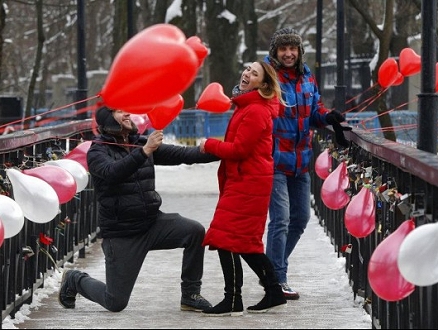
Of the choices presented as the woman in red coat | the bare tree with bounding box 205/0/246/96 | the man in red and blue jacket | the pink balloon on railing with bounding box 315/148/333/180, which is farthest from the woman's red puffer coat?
the bare tree with bounding box 205/0/246/96

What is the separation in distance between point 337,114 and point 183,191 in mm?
10620

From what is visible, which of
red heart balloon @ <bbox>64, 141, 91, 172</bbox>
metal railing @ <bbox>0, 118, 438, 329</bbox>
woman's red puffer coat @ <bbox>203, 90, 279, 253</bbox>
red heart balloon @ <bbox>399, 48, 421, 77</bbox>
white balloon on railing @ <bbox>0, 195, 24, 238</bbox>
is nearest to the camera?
metal railing @ <bbox>0, 118, 438, 329</bbox>

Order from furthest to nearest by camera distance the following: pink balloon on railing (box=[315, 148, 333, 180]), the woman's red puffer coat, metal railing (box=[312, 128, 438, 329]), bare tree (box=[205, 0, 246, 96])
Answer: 1. bare tree (box=[205, 0, 246, 96])
2. pink balloon on railing (box=[315, 148, 333, 180])
3. the woman's red puffer coat
4. metal railing (box=[312, 128, 438, 329])

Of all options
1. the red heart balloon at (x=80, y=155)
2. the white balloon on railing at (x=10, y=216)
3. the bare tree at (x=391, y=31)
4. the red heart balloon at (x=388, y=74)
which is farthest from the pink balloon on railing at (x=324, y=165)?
the bare tree at (x=391, y=31)

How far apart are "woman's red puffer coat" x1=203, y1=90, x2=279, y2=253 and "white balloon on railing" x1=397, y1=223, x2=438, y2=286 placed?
8.71 feet

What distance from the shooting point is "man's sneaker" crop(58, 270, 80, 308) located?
8.95 metres

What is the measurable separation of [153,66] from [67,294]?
306cm

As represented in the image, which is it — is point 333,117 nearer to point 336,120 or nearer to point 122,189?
point 336,120

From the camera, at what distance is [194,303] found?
8.80m

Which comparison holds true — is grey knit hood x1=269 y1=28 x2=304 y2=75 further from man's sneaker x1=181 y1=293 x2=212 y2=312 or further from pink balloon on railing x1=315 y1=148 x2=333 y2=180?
pink balloon on railing x1=315 y1=148 x2=333 y2=180

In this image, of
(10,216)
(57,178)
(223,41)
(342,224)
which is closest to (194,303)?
(57,178)

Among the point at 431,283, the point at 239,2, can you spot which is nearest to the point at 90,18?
the point at 239,2

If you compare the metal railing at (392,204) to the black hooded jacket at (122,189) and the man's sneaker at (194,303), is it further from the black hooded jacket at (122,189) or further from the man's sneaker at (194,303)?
the black hooded jacket at (122,189)

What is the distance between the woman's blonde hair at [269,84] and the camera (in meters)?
A: 8.55
